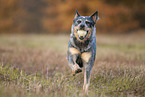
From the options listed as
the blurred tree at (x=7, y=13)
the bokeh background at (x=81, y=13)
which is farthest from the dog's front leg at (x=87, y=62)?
the blurred tree at (x=7, y=13)

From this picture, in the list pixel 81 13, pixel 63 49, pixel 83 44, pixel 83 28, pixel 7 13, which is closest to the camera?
pixel 83 28

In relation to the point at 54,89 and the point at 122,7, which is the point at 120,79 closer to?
the point at 54,89

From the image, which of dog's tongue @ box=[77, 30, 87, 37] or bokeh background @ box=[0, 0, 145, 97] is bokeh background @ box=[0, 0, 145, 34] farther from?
dog's tongue @ box=[77, 30, 87, 37]

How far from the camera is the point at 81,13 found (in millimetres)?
16609

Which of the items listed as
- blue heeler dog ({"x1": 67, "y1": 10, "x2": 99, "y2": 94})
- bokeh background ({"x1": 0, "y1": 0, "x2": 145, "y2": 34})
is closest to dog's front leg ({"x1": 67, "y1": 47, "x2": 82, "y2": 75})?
blue heeler dog ({"x1": 67, "y1": 10, "x2": 99, "y2": 94})

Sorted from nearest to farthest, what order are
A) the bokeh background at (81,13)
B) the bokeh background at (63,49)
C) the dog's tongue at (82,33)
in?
the dog's tongue at (82,33) → the bokeh background at (63,49) → the bokeh background at (81,13)

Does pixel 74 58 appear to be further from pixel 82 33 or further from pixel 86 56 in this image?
pixel 82 33

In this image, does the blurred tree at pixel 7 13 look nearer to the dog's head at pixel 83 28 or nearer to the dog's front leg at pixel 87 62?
the dog's head at pixel 83 28

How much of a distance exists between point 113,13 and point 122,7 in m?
1.03

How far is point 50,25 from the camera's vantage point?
20.5 m

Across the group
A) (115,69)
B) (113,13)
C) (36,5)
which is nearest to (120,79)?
(115,69)

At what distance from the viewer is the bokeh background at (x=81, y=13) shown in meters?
16.1

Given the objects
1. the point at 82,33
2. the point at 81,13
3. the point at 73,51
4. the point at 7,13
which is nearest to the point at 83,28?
the point at 82,33

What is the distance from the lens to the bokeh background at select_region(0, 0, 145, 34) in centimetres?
1612
